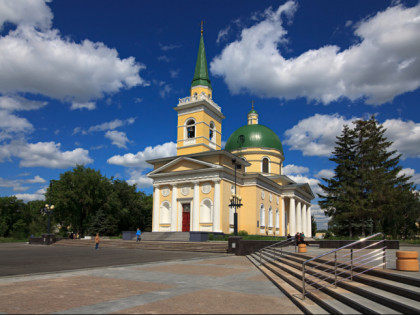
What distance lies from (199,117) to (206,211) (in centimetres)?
1190

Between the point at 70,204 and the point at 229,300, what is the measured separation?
151 feet

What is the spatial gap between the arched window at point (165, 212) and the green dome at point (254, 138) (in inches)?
684

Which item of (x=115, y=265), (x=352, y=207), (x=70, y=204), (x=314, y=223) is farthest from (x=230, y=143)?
(x=314, y=223)

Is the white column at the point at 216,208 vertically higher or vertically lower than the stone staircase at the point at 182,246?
A: higher

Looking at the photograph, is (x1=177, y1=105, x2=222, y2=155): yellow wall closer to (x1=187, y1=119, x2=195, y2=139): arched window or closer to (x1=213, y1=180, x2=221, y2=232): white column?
(x1=187, y1=119, x2=195, y2=139): arched window

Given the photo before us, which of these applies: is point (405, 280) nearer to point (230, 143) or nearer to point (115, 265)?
point (115, 265)

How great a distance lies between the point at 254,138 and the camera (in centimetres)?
5291

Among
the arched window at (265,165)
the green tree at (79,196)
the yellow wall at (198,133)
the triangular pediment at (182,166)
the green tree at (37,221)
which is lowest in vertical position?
the green tree at (37,221)

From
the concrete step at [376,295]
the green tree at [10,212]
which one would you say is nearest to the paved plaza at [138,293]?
the concrete step at [376,295]

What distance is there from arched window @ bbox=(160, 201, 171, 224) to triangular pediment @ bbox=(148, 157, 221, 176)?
404cm

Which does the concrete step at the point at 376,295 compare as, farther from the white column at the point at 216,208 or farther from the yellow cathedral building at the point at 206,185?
the white column at the point at 216,208

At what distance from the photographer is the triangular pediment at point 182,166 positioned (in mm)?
38062

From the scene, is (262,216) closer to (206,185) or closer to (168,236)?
(206,185)

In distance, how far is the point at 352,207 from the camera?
4128 centimetres
